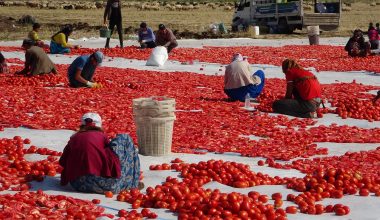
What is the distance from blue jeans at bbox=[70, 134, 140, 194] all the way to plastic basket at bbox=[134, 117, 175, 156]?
1695 millimetres

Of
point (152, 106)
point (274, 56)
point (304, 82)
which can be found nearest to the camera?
point (152, 106)

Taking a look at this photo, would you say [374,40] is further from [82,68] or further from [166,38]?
[82,68]

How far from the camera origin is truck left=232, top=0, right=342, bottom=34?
43.3 m

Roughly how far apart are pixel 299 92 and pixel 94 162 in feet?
23.5

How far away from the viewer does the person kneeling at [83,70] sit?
1640 cm

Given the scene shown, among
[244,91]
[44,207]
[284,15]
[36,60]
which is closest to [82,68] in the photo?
[36,60]

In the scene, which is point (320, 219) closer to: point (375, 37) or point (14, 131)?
point (14, 131)

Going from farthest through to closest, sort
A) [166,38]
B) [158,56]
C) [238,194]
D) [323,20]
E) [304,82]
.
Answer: [323,20] → [166,38] → [158,56] → [304,82] → [238,194]

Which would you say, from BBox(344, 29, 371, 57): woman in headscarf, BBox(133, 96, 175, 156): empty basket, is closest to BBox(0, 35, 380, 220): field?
BBox(133, 96, 175, 156): empty basket

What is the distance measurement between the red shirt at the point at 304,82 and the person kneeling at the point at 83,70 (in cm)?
450

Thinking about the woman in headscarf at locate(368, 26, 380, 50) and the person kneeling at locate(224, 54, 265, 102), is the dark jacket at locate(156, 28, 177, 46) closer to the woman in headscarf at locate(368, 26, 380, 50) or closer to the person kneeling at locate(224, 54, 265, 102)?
the woman in headscarf at locate(368, 26, 380, 50)

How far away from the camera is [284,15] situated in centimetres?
4362

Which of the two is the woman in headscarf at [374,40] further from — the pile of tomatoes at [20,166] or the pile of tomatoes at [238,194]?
the pile of tomatoes at [20,166]

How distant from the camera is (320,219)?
7637mm
